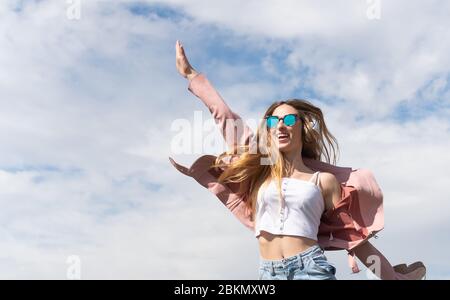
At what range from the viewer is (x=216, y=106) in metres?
6.12

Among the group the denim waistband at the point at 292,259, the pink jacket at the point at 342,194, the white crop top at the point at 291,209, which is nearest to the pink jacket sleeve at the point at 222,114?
the pink jacket at the point at 342,194

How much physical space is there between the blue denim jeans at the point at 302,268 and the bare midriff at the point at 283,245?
5 centimetres

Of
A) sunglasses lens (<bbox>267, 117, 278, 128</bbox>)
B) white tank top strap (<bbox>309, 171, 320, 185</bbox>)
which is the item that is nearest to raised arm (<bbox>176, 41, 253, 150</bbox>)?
sunglasses lens (<bbox>267, 117, 278, 128</bbox>)

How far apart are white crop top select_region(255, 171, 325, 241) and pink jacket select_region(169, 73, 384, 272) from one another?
0.26 meters

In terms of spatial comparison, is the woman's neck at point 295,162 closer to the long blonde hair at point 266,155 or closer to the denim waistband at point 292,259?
the long blonde hair at point 266,155

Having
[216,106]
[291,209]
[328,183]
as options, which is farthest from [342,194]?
[216,106]

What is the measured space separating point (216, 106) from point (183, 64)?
0.56m

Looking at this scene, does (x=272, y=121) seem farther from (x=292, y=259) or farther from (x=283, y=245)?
(x=292, y=259)
